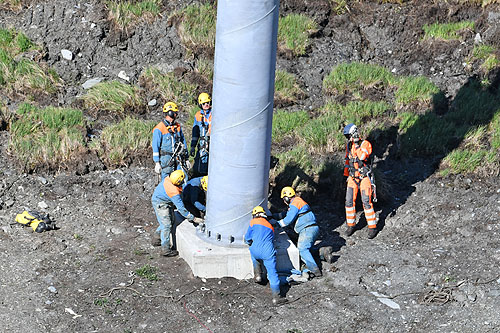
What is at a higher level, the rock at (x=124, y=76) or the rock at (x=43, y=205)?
the rock at (x=124, y=76)

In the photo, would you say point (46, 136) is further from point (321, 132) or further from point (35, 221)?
point (321, 132)

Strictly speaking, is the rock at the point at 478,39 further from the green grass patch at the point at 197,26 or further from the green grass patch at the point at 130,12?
the green grass patch at the point at 130,12

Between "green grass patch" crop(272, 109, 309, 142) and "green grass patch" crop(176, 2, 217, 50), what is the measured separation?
300 cm

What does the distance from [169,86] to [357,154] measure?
5385mm

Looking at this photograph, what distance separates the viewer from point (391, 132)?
15.2m

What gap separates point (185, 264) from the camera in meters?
11.2

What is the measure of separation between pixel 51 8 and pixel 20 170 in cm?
A: 588

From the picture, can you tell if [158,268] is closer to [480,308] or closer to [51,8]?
[480,308]

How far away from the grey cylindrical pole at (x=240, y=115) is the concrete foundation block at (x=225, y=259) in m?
0.19

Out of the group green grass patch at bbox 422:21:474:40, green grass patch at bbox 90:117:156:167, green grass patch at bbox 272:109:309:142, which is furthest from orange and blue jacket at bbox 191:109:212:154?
green grass patch at bbox 422:21:474:40

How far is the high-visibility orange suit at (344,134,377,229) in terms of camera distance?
40.0 feet

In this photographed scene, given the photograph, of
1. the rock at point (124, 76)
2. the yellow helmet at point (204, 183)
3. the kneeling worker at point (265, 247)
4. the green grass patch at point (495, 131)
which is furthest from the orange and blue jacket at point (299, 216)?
the rock at point (124, 76)

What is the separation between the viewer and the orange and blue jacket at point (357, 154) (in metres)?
12.1

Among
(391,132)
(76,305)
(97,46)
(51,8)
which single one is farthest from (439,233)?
(51,8)
